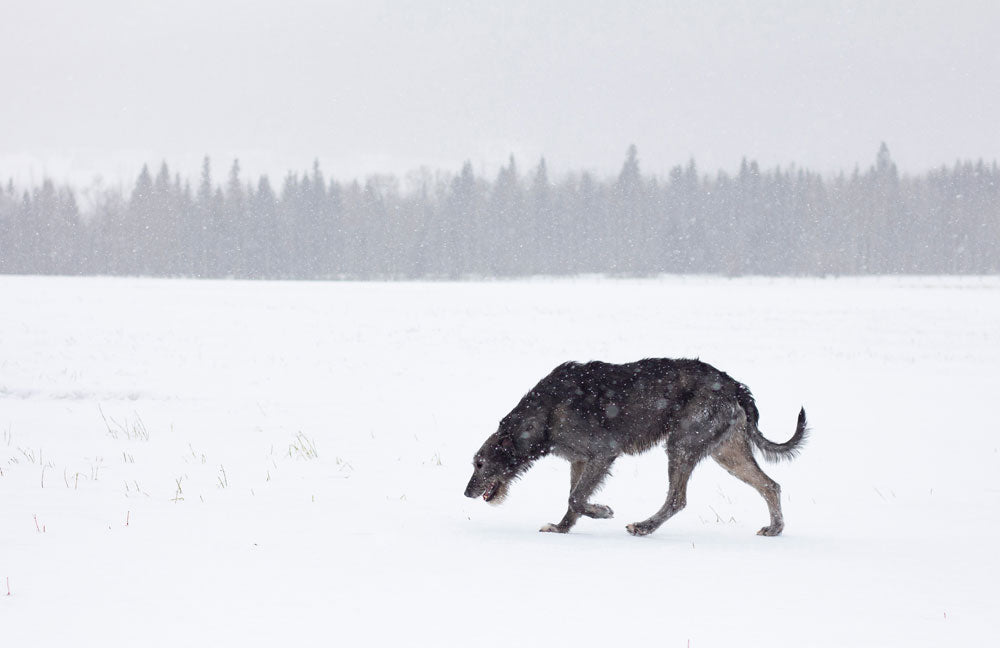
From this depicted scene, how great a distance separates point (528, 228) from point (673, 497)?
384 ft

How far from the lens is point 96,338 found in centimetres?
2655

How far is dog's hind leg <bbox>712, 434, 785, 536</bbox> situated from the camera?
7.02 meters

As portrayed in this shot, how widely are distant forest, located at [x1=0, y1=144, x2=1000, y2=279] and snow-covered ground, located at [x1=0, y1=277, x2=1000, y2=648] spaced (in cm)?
9224

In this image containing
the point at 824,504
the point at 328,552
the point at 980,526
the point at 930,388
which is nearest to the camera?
the point at 328,552

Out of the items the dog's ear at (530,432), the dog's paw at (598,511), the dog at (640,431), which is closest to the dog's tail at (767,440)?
the dog at (640,431)

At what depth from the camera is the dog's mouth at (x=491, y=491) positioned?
757cm

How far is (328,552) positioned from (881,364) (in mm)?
20582

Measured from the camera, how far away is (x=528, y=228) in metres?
123

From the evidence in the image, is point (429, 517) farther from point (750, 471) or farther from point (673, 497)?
point (750, 471)

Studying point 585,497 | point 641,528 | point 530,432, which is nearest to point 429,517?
point 530,432

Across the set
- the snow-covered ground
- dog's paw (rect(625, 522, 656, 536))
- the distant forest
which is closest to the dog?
dog's paw (rect(625, 522, 656, 536))

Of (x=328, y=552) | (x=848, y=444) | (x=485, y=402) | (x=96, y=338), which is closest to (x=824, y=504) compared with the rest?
(x=848, y=444)

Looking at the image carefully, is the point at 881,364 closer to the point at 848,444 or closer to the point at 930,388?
the point at 930,388

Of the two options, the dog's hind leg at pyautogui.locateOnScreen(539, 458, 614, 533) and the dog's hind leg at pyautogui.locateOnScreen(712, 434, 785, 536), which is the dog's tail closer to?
the dog's hind leg at pyautogui.locateOnScreen(712, 434, 785, 536)
